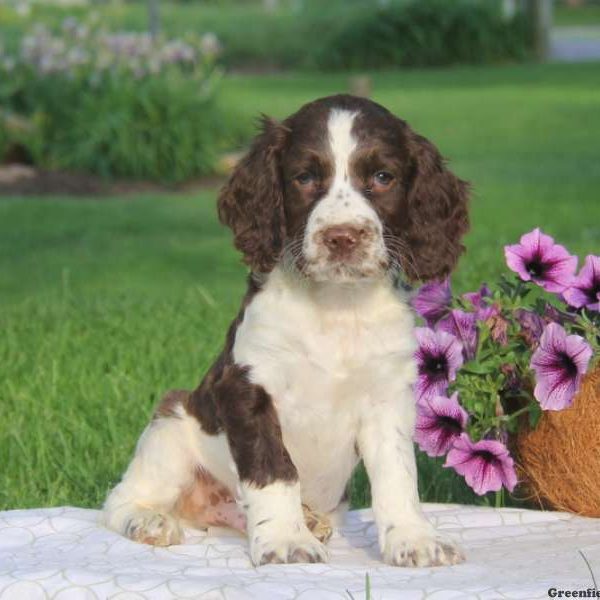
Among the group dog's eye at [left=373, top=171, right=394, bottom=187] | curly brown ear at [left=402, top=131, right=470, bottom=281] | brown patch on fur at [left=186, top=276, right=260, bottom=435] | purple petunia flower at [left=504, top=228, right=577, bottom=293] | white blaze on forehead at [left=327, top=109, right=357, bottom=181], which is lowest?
brown patch on fur at [left=186, top=276, right=260, bottom=435]

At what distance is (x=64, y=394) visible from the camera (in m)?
7.48

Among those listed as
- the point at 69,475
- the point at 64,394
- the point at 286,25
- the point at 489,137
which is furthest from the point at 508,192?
the point at 286,25

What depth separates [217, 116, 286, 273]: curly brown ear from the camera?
503 cm

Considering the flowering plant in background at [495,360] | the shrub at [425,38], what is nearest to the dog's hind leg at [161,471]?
the flowering plant in background at [495,360]

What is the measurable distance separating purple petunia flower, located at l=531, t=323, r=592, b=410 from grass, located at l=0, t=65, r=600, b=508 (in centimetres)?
69

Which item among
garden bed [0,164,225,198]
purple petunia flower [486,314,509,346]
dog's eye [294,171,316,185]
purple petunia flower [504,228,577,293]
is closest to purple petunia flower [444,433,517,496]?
purple petunia flower [486,314,509,346]

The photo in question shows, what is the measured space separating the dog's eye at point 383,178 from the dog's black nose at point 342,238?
292 millimetres

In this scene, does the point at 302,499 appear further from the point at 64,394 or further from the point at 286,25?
the point at 286,25

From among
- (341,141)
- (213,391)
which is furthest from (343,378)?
(341,141)

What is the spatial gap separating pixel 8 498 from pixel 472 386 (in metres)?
1.86

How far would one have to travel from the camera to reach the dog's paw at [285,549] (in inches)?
184

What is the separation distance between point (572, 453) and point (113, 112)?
11167 millimetres

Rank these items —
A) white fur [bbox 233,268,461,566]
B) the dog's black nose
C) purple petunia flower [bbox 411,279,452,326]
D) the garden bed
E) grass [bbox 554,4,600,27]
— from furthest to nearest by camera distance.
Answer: grass [bbox 554,4,600,27] < the garden bed < purple petunia flower [bbox 411,279,452,326] < white fur [bbox 233,268,461,566] < the dog's black nose

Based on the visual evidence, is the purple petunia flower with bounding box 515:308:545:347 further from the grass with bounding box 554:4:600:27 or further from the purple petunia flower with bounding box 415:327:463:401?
the grass with bounding box 554:4:600:27
